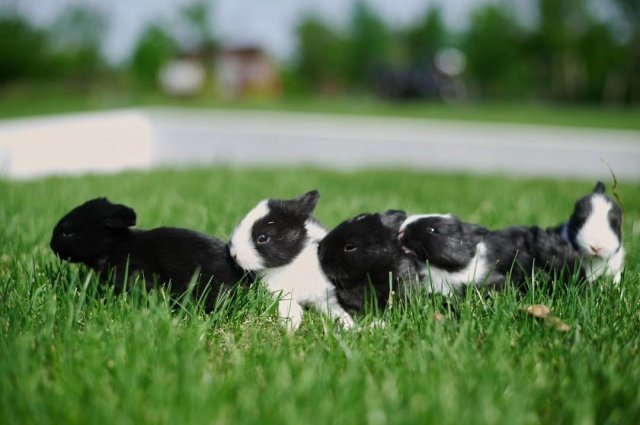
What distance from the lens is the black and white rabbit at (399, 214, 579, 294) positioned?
3023 millimetres

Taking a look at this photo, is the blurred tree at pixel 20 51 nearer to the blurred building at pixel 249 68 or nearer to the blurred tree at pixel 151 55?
the blurred tree at pixel 151 55

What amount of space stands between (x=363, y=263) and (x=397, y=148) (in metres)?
10.3

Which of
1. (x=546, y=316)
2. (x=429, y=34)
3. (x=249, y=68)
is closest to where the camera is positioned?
(x=546, y=316)

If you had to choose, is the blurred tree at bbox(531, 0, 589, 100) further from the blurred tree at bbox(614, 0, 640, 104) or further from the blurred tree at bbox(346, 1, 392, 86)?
the blurred tree at bbox(346, 1, 392, 86)

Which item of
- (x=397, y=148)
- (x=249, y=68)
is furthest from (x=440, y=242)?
(x=249, y=68)

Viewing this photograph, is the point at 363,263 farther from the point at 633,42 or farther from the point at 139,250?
the point at 633,42

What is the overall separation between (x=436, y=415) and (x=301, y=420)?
393 millimetres

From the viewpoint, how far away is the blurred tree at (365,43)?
50500mm

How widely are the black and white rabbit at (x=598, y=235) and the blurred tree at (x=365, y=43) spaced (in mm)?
46294

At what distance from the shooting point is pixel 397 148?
13.0 metres

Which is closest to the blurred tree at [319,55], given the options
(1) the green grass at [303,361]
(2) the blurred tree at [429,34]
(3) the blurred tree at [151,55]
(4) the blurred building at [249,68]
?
(4) the blurred building at [249,68]

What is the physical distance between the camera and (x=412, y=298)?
2.93 meters

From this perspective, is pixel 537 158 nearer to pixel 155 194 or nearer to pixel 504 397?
pixel 155 194

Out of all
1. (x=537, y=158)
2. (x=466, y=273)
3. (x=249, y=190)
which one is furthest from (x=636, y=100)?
(x=466, y=273)
